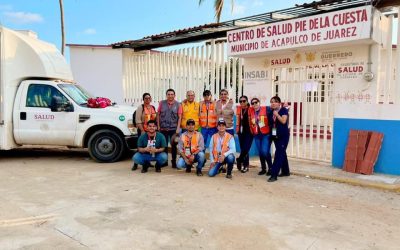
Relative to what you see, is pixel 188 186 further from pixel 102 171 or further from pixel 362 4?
pixel 362 4

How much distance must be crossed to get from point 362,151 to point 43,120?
706 centimetres

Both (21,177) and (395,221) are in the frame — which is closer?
(395,221)

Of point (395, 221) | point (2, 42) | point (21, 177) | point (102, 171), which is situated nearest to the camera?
point (395, 221)

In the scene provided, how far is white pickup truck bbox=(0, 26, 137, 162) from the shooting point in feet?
28.1

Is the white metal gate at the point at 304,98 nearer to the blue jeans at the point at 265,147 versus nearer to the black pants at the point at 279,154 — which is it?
the blue jeans at the point at 265,147

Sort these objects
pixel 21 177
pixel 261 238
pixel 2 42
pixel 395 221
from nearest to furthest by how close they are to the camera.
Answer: pixel 261 238, pixel 395 221, pixel 21 177, pixel 2 42

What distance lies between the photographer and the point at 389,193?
6203 mm

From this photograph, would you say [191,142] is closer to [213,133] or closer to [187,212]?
[213,133]

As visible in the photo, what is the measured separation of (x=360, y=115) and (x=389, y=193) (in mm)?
1931

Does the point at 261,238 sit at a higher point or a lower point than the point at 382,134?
lower

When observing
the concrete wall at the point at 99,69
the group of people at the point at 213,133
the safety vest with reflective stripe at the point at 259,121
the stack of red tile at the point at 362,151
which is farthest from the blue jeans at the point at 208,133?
the concrete wall at the point at 99,69

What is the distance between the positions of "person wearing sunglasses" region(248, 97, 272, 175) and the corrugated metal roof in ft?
8.53

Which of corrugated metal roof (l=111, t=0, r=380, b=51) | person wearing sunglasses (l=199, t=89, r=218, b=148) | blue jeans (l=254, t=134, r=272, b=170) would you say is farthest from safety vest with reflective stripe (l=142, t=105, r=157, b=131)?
corrugated metal roof (l=111, t=0, r=380, b=51)

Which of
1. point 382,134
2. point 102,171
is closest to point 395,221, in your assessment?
point 382,134
